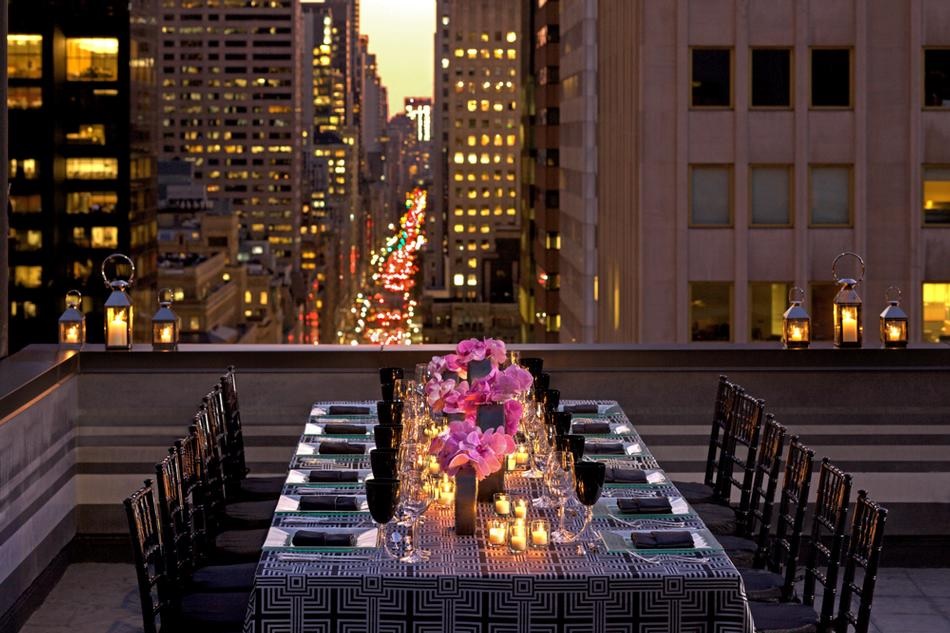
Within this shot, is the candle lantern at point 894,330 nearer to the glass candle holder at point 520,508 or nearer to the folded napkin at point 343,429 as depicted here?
the folded napkin at point 343,429

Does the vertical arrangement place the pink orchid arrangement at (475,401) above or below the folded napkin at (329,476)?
above

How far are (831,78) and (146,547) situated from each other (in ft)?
77.1

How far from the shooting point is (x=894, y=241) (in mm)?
28000

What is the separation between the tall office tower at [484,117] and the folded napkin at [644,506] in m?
152

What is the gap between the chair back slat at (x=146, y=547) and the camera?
538 cm

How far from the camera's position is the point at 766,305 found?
28.1m

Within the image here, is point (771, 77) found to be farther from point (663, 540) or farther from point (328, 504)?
point (663, 540)

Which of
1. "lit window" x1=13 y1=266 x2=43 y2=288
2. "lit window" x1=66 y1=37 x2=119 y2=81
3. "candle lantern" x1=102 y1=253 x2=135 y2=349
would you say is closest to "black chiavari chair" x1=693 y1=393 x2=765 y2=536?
"candle lantern" x1=102 y1=253 x2=135 y2=349

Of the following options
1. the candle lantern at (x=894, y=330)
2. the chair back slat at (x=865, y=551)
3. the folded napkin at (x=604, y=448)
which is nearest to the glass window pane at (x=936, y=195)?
the candle lantern at (x=894, y=330)

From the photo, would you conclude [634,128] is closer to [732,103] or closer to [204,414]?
[732,103]

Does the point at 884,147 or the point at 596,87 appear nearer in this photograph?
the point at 884,147

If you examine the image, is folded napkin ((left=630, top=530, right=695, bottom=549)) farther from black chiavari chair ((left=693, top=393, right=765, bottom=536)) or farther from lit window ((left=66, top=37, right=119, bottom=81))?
lit window ((left=66, top=37, right=119, bottom=81))

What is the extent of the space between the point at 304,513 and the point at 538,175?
214 feet

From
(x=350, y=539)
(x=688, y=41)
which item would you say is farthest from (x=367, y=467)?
(x=688, y=41)
